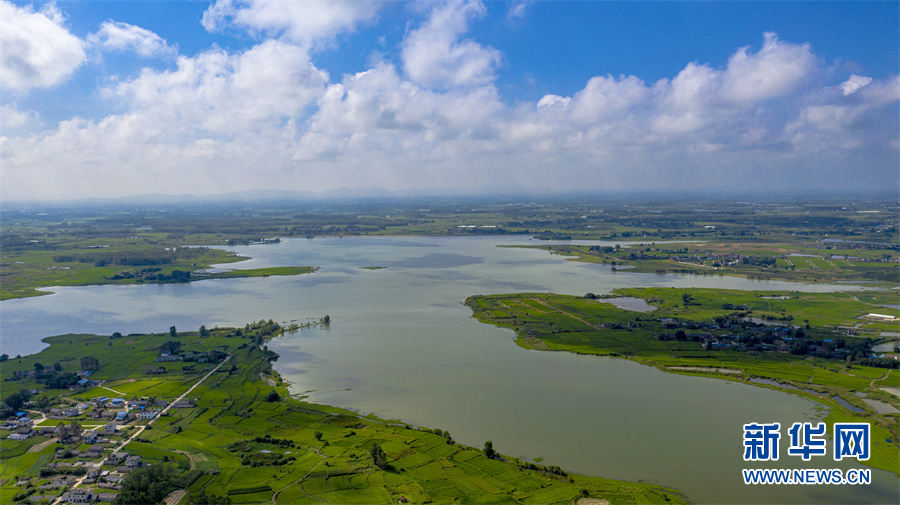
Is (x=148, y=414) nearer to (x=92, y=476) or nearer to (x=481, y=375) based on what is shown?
(x=92, y=476)

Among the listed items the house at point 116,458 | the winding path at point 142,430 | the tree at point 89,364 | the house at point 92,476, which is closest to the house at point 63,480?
the winding path at point 142,430

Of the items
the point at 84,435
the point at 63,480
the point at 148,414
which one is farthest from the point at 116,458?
the point at 148,414

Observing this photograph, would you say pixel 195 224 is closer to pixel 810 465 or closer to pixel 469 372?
pixel 469 372

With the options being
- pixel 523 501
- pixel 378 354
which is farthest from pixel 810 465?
pixel 378 354

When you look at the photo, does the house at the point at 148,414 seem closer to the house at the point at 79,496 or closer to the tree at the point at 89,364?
the house at the point at 79,496

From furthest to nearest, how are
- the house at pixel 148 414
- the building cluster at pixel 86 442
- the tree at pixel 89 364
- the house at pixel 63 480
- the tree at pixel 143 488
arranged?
the tree at pixel 89 364, the house at pixel 148 414, the house at pixel 63 480, the building cluster at pixel 86 442, the tree at pixel 143 488

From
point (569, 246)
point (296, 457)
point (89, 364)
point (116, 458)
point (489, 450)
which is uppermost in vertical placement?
point (569, 246)
